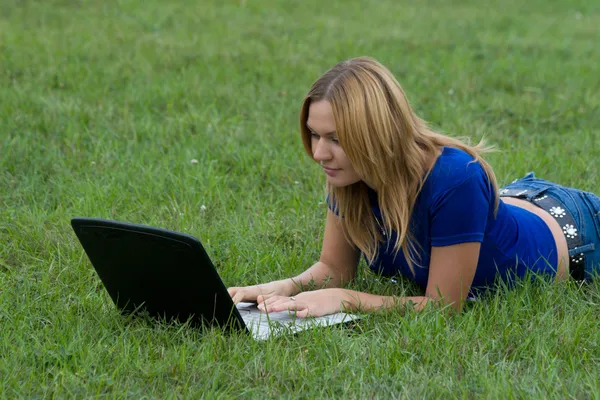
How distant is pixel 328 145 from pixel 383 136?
191 millimetres

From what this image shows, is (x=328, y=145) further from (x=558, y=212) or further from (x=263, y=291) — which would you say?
(x=558, y=212)

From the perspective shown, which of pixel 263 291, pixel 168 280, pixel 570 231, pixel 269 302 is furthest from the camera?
pixel 570 231

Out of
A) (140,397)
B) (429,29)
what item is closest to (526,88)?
(429,29)

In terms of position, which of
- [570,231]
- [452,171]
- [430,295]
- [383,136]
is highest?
[383,136]

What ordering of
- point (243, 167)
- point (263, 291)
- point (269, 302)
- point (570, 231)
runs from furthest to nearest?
point (243, 167) < point (570, 231) < point (263, 291) < point (269, 302)

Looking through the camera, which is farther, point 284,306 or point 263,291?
point 263,291

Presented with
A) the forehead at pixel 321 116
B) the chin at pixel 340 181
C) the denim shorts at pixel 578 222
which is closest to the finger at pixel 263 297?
the chin at pixel 340 181

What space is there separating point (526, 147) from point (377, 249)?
2427 mm

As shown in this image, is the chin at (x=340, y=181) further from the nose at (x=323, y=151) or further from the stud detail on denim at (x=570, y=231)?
the stud detail on denim at (x=570, y=231)

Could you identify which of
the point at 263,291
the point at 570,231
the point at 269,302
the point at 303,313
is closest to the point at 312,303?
the point at 303,313

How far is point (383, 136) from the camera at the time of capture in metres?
2.77

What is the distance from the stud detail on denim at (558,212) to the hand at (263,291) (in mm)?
1031

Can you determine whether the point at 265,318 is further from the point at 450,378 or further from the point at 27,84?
the point at 27,84

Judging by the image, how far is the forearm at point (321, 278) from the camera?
3.33 metres
